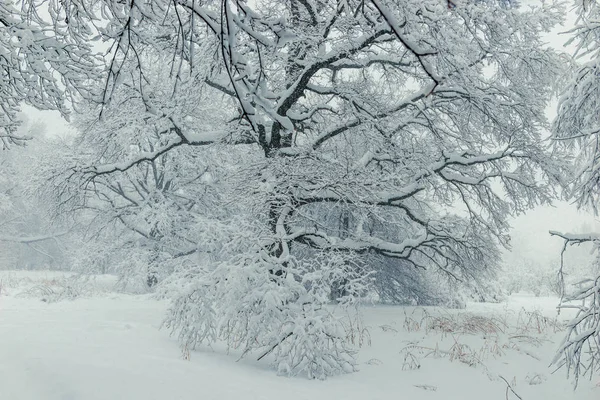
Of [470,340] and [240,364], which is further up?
[470,340]

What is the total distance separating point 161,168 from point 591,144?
13.2 metres

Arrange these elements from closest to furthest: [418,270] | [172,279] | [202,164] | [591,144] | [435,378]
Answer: [591,144] → [435,378] → [172,279] → [418,270] → [202,164]

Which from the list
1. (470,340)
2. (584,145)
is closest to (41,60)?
(584,145)

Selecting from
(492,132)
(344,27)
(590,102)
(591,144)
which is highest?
(344,27)

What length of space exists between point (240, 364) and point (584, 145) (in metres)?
4.35

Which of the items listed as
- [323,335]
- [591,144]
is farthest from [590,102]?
[323,335]

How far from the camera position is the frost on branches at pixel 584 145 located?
384 centimetres

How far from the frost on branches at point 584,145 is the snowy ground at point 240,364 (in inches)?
37.7

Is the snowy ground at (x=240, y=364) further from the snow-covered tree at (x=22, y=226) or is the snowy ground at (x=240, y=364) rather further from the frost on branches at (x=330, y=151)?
the snow-covered tree at (x=22, y=226)

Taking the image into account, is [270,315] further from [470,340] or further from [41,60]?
[41,60]

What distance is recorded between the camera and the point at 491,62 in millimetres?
7926

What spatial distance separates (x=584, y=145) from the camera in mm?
4777

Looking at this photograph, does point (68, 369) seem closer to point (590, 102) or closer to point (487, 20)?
point (590, 102)

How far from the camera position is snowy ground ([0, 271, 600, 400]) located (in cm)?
358
